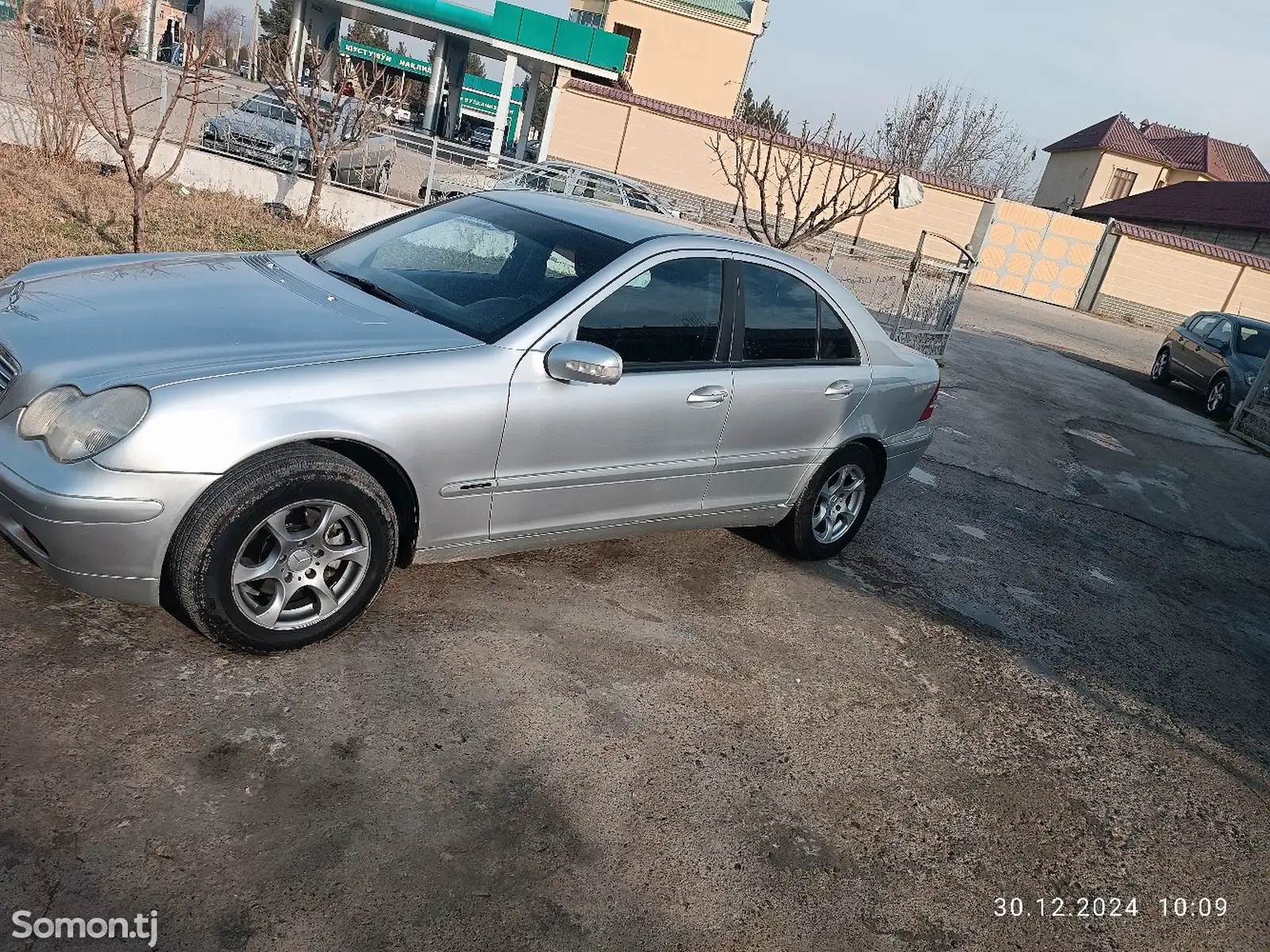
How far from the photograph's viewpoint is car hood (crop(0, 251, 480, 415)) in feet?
9.76

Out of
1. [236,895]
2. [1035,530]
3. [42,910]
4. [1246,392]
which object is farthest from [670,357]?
[1246,392]

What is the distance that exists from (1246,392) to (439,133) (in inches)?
1204

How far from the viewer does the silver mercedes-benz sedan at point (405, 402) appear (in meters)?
2.88

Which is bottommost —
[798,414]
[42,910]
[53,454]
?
[42,910]

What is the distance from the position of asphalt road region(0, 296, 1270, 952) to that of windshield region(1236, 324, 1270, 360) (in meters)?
11.9

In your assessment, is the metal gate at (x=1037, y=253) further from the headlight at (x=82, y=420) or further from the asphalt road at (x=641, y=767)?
the headlight at (x=82, y=420)

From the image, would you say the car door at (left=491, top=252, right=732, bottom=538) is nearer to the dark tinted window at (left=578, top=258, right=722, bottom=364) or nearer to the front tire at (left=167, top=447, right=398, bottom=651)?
the dark tinted window at (left=578, top=258, right=722, bottom=364)

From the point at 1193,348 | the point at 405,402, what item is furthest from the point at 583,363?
the point at 1193,348

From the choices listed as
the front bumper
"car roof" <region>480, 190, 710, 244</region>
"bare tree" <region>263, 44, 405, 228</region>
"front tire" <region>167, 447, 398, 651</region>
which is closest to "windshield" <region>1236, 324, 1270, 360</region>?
"bare tree" <region>263, 44, 405, 228</region>

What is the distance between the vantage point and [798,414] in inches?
180

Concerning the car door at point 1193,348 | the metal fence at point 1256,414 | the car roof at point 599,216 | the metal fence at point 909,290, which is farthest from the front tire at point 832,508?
the car door at point 1193,348

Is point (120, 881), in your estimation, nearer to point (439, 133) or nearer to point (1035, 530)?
point (1035, 530)

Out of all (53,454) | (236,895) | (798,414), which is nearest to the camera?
(236,895)

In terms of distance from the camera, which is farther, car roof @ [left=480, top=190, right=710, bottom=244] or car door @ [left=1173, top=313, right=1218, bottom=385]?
car door @ [left=1173, top=313, right=1218, bottom=385]
